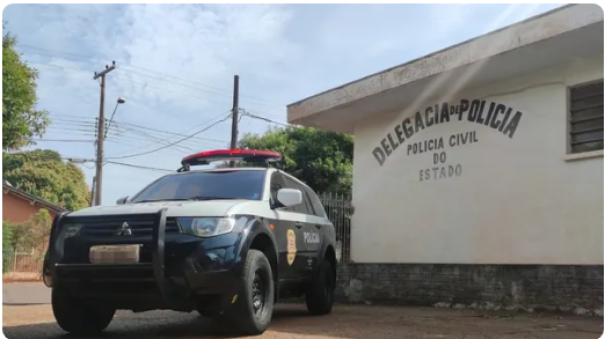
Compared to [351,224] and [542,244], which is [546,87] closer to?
[542,244]

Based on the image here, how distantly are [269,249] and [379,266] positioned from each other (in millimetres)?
4396

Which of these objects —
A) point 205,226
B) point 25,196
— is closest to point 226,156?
point 205,226

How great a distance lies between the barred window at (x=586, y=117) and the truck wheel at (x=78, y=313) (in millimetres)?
6163

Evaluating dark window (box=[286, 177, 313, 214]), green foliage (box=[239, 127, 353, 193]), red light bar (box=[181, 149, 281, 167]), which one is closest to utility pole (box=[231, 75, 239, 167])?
green foliage (box=[239, 127, 353, 193])

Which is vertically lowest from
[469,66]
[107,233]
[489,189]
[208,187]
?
[107,233]

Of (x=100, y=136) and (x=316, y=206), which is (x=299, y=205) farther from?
(x=100, y=136)

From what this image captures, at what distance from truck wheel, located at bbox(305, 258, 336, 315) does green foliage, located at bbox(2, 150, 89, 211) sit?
4228 centimetres

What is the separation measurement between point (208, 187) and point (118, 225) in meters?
1.47

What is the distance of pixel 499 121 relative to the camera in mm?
9109

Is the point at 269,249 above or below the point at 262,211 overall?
below

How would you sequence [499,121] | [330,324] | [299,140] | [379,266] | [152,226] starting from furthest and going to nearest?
1. [299,140]
2. [379,266]
3. [499,121]
4. [330,324]
5. [152,226]

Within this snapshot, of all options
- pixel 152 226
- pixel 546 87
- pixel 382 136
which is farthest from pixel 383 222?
pixel 152 226

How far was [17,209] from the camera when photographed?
31406 mm

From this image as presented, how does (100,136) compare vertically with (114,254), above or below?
above
